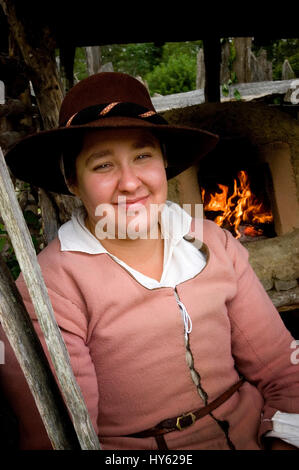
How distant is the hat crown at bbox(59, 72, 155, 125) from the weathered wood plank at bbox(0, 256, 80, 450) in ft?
2.38

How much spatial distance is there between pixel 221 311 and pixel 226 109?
2.88 meters

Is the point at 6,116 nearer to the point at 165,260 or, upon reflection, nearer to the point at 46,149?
the point at 46,149

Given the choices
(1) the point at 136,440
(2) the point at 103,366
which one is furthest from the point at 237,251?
(1) the point at 136,440

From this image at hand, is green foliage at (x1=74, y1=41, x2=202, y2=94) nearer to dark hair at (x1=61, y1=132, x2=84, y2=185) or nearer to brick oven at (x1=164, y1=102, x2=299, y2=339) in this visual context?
brick oven at (x1=164, y1=102, x2=299, y2=339)

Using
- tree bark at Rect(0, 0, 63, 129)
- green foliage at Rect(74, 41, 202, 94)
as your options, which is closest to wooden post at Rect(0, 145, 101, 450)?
tree bark at Rect(0, 0, 63, 129)

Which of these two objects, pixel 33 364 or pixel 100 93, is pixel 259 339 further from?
pixel 100 93

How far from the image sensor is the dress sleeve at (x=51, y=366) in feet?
3.90

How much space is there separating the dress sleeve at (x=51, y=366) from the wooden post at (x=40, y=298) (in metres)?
0.36

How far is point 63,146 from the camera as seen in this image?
1433 mm

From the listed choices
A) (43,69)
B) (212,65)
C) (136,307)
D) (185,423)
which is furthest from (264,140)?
(185,423)

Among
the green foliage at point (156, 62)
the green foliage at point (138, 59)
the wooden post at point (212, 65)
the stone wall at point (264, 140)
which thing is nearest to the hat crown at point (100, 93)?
the stone wall at point (264, 140)

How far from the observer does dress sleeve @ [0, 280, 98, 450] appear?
1.19 m

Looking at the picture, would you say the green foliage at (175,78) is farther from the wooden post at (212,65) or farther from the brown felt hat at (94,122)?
the brown felt hat at (94,122)

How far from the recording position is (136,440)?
52.6 inches
